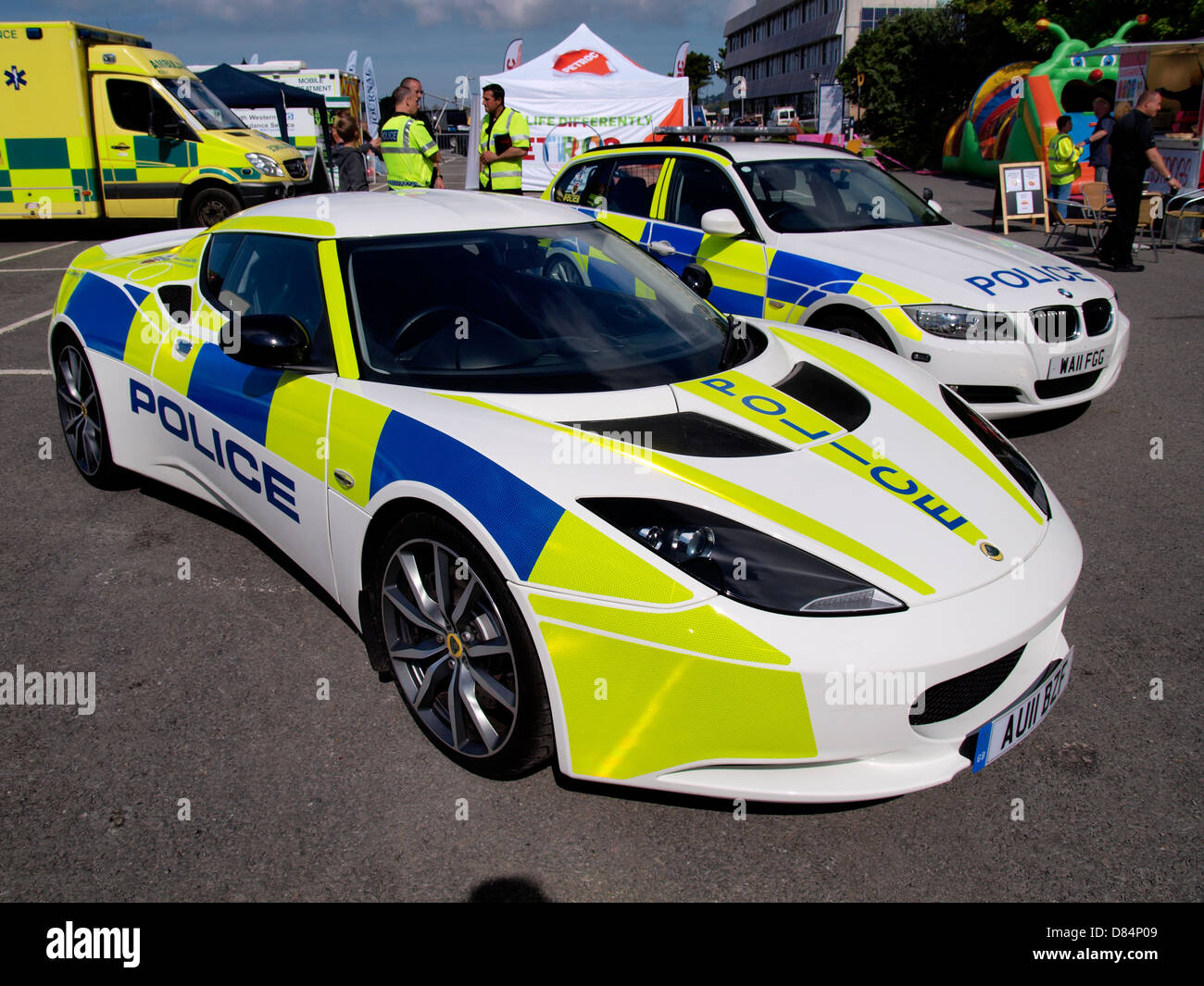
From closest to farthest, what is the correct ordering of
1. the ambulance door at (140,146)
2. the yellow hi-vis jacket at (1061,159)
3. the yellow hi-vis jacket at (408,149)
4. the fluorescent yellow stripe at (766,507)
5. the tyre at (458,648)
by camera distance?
the fluorescent yellow stripe at (766,507) < the tyre at (458,648) < the yellow hi-vis jacket at (408,149) < the yellow hi-vis jacket at (1061,159) < the ambulance door at (140,146)

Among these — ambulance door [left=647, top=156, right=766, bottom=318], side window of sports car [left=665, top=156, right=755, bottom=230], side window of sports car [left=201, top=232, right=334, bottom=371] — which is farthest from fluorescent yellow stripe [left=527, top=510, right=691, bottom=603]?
side window of sports car [left=665, top=156, right=755, bottom=230]

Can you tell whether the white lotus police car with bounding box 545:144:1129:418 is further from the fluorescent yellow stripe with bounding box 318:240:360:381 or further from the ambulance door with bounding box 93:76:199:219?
the ambulance door with bounding box 93:76:199:219

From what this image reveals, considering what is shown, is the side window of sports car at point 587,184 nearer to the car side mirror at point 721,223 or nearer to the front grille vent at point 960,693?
the car side mirror at point 721,223

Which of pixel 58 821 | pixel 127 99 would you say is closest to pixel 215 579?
pixel 58 821

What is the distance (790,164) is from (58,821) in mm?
5366

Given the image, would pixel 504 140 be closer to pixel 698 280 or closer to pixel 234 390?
pixel 698 280

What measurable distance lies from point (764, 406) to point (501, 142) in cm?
682

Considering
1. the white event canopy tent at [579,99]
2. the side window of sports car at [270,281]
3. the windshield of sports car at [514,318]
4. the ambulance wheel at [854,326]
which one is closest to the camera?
the windshield of sports car at [514,318]

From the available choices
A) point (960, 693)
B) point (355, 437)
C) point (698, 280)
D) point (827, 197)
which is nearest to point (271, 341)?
point (355, 437)

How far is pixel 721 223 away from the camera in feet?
17.7

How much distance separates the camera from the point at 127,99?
13.1m

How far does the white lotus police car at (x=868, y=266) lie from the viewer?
4703mm

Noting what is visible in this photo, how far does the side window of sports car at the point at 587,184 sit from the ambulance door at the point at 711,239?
2.08 ft

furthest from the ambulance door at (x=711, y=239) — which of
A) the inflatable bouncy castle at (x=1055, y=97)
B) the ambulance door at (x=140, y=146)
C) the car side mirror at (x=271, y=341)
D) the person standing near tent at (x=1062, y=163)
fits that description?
the inflatable bouncy castle at (x=1055, y=97)
